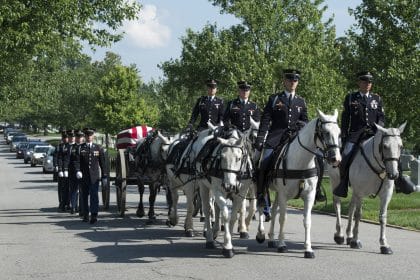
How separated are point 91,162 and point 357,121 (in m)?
7.20

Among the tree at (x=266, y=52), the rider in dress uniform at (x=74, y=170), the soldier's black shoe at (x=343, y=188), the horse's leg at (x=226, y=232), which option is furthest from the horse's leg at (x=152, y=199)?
the tree at (x=266, y=52)

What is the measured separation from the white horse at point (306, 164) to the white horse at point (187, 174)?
1.53 metres

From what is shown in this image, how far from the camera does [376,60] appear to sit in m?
21.5

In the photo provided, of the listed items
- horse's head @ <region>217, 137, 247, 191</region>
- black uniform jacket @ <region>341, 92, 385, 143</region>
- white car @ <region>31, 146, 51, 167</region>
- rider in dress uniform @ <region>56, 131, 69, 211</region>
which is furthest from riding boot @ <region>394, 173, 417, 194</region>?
white car @ <region>31, 146, 51, 167</region>

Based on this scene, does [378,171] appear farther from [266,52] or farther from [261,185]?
[266,52]

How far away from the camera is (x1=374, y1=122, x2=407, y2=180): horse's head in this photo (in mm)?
10672

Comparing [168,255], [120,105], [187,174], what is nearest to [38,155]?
[120,105]

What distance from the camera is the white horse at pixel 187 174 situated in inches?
489

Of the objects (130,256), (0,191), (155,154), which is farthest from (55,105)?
(130,256)

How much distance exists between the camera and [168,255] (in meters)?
11.1

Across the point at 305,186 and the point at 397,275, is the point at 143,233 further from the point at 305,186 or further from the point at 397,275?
the point at 397,275

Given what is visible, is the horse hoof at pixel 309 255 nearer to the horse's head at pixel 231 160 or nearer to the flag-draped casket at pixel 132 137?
the horse's head at pixel 231 160

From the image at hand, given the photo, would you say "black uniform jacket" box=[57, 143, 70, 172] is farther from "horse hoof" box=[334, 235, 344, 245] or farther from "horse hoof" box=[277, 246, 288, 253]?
"horse hoof" box=[277, 246, 288, 253]

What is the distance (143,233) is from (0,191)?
17.2m
